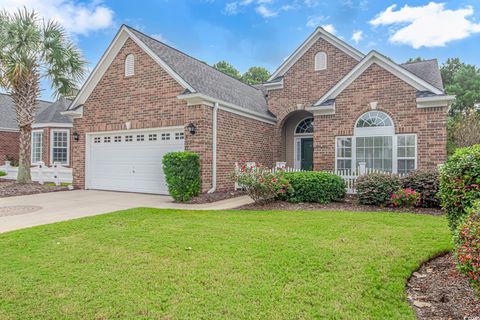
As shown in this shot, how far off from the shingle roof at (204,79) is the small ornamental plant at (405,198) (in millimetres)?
7064

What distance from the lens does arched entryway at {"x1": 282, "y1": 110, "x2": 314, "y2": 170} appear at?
16600mm

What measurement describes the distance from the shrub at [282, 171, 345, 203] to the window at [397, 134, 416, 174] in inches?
116

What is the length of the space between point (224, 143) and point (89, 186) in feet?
22.5

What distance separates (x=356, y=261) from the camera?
4.36 m

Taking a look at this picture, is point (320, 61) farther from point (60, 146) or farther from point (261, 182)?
point (60, 146)

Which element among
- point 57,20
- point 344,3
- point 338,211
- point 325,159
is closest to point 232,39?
point 344,3

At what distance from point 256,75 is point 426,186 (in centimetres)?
3877

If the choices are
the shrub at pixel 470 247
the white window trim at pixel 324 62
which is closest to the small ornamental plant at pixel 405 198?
the shrub at pixel 470 247

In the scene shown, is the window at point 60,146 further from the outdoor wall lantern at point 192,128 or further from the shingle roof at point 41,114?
the outdoor wall lantern at point 192,128

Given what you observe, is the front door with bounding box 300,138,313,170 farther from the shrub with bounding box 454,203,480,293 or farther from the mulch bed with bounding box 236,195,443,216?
the shrub with bounding box 454,203,480,293

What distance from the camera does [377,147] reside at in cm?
1181

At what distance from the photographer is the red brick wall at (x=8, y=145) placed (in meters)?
21.7

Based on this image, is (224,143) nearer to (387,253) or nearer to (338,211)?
(338,211)

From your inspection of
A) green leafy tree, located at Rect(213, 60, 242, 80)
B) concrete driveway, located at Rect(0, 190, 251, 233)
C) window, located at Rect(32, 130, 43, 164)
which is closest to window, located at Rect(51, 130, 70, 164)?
window, located at Rect(32, 130, 43, 164)
